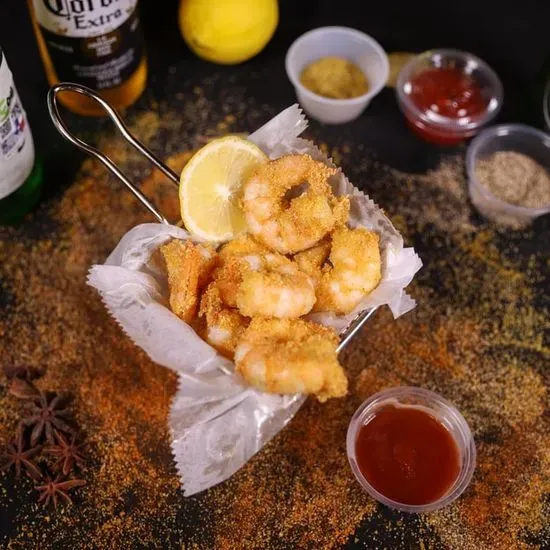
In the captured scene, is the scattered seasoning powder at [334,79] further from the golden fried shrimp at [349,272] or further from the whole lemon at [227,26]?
the golden fried shrimp at [349,272]

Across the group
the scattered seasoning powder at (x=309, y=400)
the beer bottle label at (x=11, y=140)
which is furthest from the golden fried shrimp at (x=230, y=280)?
the beer bottle label at (x=11, y=140)

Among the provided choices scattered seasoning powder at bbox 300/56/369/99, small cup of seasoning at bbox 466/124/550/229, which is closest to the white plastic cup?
scattered seasoning powder at bbox 300/56/369/99

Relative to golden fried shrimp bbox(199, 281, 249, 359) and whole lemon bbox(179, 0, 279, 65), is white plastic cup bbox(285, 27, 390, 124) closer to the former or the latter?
whole lemon bbox(179, 0, 279, 65)

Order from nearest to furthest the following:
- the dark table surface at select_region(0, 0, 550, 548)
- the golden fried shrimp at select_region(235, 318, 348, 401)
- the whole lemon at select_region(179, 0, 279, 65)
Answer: the golden fried shrimp at select_region(235, 318, 348, 401), the dark table surface at select_region(0, 0, 550, 548), the whole lemon at select_region(179, 0, 279, 65)

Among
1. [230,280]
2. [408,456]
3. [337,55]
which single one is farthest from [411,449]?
[337,55]

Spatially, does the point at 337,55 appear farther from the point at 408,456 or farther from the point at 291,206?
the point at 408,456

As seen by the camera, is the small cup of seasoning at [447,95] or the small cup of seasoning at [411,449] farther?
the small cup of seasoning at [447,95]
